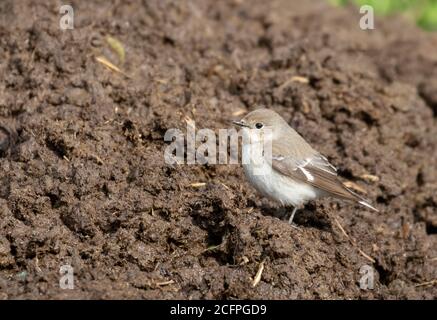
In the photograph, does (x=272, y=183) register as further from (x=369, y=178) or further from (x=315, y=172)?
(x=369, y=178)

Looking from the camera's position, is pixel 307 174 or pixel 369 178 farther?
pixel 369 178

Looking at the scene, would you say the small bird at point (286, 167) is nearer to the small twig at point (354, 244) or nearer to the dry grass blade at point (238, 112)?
the small twig at point (354, 244)

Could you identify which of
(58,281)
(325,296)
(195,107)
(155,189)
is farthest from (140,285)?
(195,107)

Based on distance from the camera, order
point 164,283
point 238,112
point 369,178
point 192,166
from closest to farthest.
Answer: point 164,283
point 192,166
point 369,178
point 238,112

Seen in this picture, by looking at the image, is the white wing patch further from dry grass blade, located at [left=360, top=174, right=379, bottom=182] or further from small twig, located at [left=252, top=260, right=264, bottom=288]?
small twig, located at [left=252, top=260, right=264, bottom=288]

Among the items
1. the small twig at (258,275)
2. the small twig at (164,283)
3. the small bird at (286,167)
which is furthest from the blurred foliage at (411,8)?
the small twig at (164,283)

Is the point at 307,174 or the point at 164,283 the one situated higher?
the point at 307,174

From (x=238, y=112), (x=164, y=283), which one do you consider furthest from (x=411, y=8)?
(x=164, y=283)
